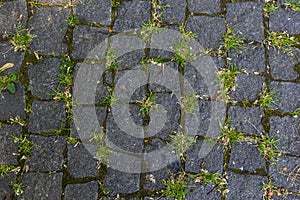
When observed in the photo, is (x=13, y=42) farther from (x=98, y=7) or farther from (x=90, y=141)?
(x=90, y=141)

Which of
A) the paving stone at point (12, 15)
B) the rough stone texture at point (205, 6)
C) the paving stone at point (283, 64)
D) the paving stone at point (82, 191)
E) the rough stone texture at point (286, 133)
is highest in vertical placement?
the rough stone texture at point (205, 6)

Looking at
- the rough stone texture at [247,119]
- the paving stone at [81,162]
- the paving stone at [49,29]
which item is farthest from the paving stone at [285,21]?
the paving stone at [81,162]

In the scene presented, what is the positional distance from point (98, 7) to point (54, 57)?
1.79 ft

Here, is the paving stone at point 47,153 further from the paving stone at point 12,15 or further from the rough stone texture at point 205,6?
the rough stone texture at point 205,6

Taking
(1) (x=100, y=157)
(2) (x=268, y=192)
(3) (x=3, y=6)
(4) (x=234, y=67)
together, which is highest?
(3) (x=3, y=6)

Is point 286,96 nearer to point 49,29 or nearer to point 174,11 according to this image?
point 174,11

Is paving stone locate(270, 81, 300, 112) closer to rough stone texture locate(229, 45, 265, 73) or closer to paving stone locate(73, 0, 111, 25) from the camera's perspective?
rough stone texture locate(229, 45, 265, 73)

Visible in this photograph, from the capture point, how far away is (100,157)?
3.18m

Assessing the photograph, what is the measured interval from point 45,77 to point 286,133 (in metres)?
1.97

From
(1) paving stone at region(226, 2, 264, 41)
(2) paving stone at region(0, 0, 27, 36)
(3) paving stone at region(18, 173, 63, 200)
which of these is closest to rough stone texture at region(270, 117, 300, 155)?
(1) paving stone at region(226, 2, 264, 41)

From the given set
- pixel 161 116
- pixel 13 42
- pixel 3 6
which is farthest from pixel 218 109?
pixel 3 6

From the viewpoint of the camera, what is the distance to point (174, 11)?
3.34 m

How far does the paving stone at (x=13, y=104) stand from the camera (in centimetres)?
321

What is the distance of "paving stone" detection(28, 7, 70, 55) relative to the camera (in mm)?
3285
